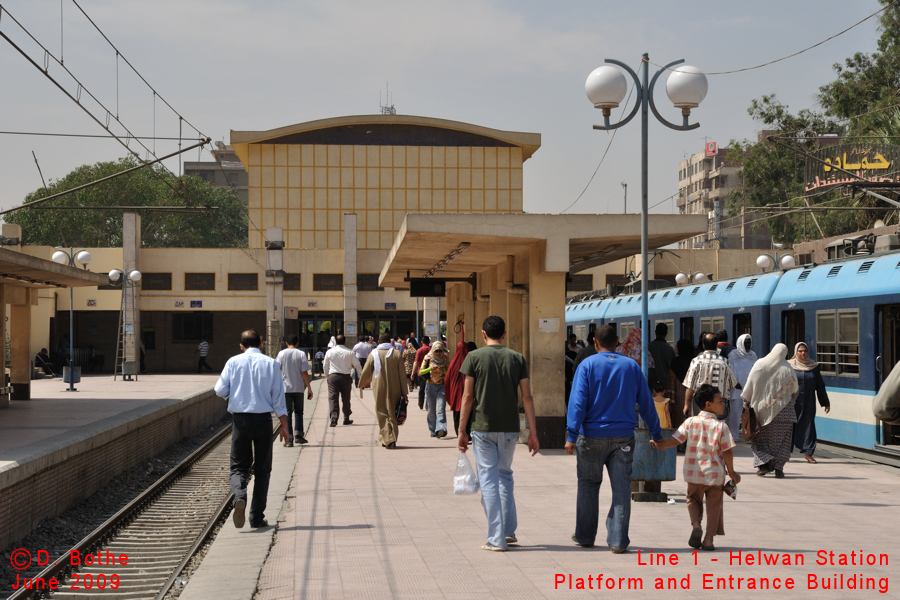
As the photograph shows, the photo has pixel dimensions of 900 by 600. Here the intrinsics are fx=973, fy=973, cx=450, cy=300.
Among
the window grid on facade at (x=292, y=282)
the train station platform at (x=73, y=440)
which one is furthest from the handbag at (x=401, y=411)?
the window grid on facade at (x=292, y=282)

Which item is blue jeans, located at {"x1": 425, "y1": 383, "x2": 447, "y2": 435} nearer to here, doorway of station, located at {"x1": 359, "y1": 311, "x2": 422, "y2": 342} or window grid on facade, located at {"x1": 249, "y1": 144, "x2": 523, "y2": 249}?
doorway of station, located at {"x1": 359, "y1": 311, "x2": 422, "y2": 342}

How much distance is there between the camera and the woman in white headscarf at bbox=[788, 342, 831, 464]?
41.8 ft

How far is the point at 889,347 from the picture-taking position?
517 inches

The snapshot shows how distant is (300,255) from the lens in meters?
46.7

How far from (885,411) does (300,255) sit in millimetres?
42763

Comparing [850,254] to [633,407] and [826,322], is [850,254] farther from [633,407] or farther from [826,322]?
[633,407]

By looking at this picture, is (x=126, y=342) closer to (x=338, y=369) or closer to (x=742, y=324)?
(x=338, y=369)

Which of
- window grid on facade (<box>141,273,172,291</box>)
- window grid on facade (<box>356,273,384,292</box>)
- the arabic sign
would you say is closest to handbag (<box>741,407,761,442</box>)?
the arabic sign

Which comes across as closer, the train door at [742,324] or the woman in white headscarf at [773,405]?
the woman in white headscarf at [773,405]

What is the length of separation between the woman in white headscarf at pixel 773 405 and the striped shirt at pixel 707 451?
4.49 metres

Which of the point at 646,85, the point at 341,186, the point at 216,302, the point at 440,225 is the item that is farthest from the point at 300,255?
the point at 646,85

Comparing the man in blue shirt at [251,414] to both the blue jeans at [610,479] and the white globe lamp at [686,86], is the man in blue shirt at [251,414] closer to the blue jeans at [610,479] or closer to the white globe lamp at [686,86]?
the blue jeans at [610,479]

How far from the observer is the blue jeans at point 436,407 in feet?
53.7

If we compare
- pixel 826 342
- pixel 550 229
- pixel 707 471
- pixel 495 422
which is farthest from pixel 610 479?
pixel 826 342
